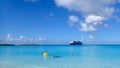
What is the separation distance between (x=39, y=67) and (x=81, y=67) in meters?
1.05

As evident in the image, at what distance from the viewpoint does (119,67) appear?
21.7 feet

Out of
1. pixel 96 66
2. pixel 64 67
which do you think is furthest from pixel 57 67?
pixel 96 66

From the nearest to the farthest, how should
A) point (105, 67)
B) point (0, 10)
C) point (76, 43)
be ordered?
point (0, 10)
point (105, 67)
point (76, 43)

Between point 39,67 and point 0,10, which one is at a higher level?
point 0,10

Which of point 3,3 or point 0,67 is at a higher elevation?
point 3,3

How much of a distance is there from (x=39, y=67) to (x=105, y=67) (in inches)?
66.3

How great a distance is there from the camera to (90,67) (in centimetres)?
657

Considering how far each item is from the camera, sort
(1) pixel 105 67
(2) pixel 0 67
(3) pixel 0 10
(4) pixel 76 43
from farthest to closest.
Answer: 1. (4) pixel 76 43
2. (1) pixel 105 67
3. (3) pixel 0 10
4. (2) pixel 0 67

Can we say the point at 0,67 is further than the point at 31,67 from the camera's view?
No

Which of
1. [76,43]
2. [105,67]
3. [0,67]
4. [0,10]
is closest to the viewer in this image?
[0,67]

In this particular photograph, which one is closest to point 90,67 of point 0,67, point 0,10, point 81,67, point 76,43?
point 81,67

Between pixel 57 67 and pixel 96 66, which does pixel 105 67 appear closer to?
pixel 96 66

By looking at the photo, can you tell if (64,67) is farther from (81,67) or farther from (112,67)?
(112,67)

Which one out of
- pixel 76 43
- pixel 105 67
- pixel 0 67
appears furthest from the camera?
pixel 76 43
